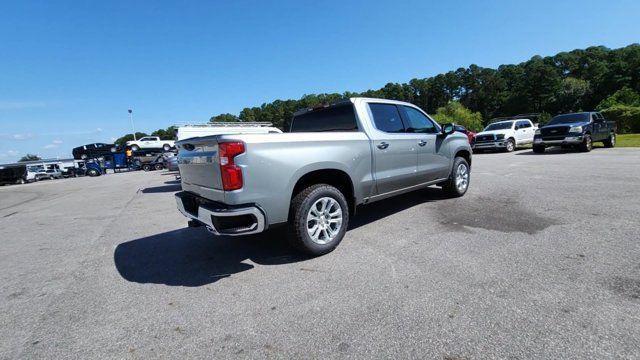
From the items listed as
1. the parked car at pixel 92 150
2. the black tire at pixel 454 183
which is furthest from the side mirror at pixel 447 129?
the parked car at pixel 92 150

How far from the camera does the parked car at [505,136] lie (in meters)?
16.9

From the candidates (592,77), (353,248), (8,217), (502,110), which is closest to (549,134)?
(353,248)

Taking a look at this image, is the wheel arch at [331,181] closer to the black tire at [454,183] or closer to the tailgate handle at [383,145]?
the tailgate handle at [383,145]

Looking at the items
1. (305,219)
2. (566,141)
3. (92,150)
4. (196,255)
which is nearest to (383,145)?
(305,219)

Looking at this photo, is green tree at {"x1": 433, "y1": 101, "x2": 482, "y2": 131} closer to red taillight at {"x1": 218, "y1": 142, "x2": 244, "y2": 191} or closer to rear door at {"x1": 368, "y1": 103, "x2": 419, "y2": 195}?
rear door at {"x1": 368, "y1": 103, "x2": 419, "y2": 195}

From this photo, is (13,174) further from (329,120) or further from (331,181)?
(331,181)

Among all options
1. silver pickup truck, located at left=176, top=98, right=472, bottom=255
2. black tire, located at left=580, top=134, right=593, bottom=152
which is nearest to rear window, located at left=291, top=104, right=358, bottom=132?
silver pickup truck, located at left=176, top=98, right=472, bottom=255

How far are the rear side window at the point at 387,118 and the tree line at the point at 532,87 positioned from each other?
3024cm

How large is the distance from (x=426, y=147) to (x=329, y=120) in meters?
1.81

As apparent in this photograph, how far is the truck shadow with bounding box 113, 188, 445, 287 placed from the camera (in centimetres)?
356

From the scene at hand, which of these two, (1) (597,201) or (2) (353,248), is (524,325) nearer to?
(2) (353,248)

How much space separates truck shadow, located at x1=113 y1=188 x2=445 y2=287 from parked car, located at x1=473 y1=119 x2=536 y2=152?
14.3 m

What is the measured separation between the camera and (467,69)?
82875 millimetres

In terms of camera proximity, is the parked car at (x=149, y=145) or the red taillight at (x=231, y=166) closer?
the red taillight at (x=231, y=166)
